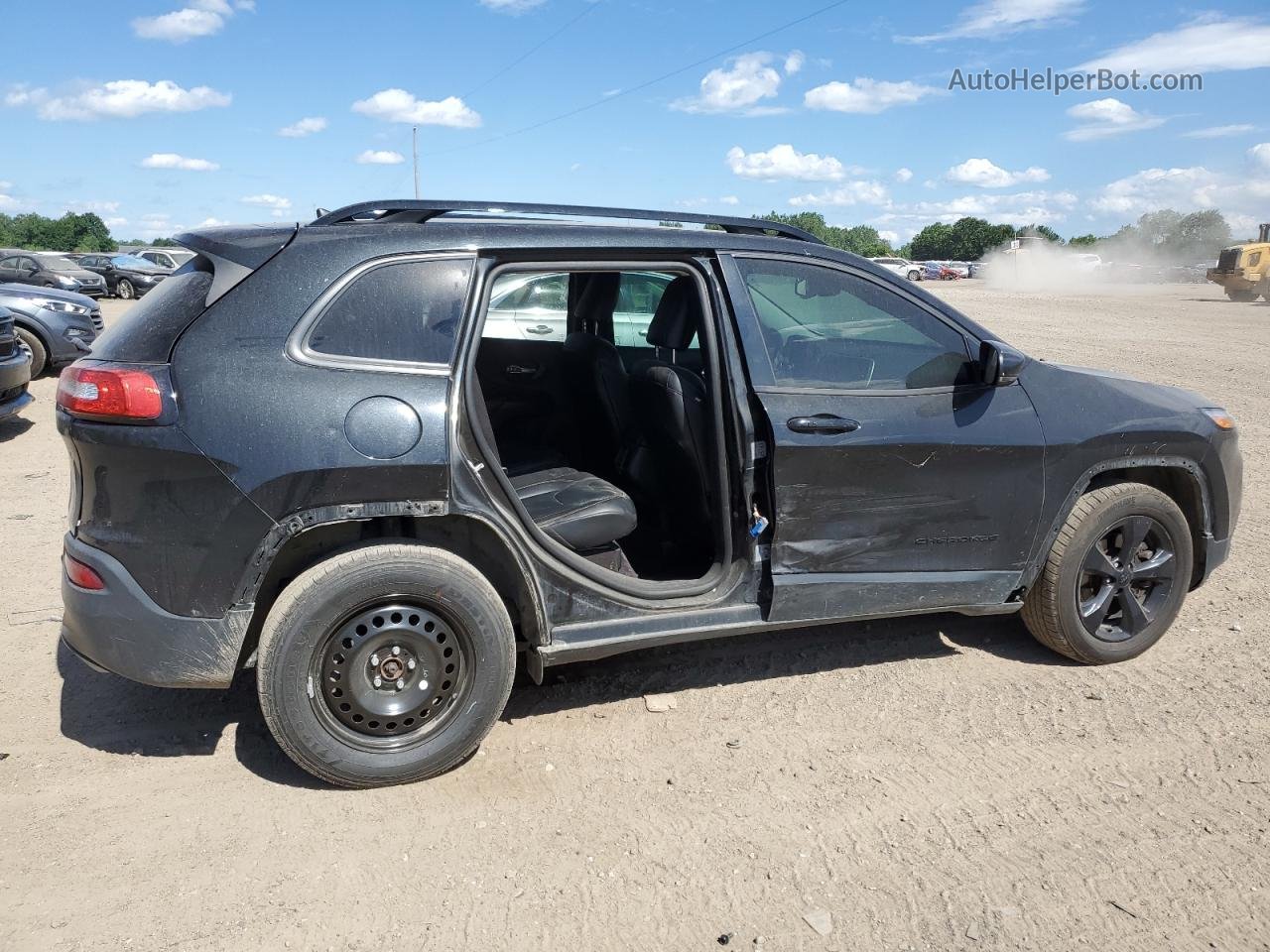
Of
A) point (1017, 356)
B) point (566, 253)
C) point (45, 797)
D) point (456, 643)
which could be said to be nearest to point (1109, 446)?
point (1017, 356)

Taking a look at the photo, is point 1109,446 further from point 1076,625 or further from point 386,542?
point 386,542

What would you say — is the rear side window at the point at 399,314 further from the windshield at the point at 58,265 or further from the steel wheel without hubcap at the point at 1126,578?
the windshield at the point at 58,265

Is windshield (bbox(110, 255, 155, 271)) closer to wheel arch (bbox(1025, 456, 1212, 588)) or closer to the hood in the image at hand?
the hood

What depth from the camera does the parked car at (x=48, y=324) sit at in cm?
1195

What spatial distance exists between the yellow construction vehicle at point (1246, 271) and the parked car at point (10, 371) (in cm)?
3577

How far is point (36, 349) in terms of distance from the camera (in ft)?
39.3

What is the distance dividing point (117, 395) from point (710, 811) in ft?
7.49

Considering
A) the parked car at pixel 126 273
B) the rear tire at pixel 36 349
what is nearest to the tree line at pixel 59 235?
the parked car at pixel 126 273

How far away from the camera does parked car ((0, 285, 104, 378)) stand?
12.0m

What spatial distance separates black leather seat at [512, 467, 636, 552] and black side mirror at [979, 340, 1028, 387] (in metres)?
1.50

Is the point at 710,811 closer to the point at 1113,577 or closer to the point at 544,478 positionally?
the point at 544,478

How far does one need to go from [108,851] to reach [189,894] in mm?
380

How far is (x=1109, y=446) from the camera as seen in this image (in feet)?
13.4

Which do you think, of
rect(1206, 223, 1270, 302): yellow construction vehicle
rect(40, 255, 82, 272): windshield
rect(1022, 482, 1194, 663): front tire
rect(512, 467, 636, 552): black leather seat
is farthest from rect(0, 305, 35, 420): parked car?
rect(1206, 223, 1270, 302): yellow construction vehicle
